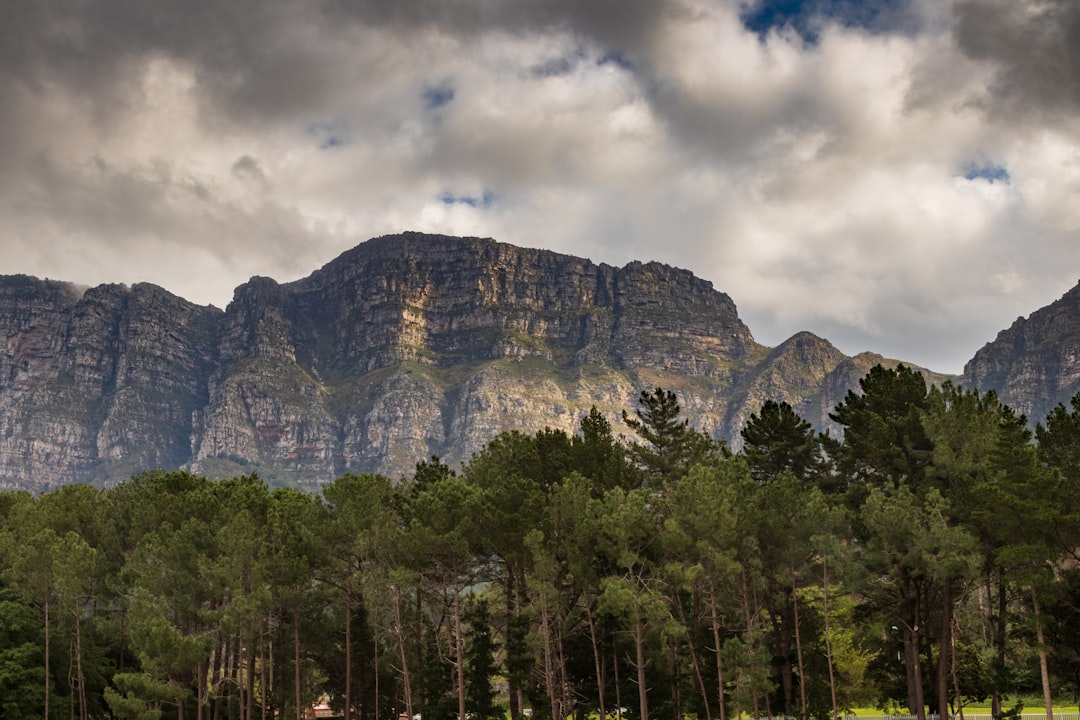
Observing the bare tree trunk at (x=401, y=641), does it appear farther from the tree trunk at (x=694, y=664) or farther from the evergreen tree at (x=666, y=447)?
A: the evergreen tree at (x=666, y=447)

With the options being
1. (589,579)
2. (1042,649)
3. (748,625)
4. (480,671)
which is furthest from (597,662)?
A: (1042,649)

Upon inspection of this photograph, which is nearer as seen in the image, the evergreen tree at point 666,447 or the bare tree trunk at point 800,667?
the bare tree trunk at point 800,667

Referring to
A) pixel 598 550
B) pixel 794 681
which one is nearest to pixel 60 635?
pixel 598 550

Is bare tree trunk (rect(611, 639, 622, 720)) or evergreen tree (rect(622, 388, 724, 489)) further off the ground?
evergreen tree (rect(622, 388, 724, 489))

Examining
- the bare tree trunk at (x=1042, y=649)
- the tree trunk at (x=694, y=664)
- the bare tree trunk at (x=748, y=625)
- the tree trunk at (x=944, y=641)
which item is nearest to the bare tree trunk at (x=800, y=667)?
the bare tree trunk at (x=748, y=625)

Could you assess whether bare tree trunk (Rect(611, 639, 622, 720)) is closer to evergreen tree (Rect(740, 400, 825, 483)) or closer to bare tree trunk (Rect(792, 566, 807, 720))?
bare tree trunk (Rect(792, 566, 807, 720))

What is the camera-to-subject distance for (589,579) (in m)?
50.8

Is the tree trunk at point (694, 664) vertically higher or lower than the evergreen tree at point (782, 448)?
lower

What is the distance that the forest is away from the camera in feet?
155

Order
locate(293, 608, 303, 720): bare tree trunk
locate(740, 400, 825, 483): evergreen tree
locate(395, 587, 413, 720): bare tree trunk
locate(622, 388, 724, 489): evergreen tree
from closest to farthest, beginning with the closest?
locate(395, 587, 413, 720): bare tree trunk
locate(293, 608, 303, 720): bare tree trunk
locate(740, 400, 825, 483): evergreen tree
locate(622, 388, 724, 489): evergreen tree

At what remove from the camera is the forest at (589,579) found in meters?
47.1

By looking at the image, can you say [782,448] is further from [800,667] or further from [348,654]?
[348,654]

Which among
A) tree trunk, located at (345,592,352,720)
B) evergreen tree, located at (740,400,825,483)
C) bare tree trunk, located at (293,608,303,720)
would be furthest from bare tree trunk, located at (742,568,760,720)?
bare tree trunk, located at (293,608,303,720)

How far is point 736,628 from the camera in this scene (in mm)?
51219
